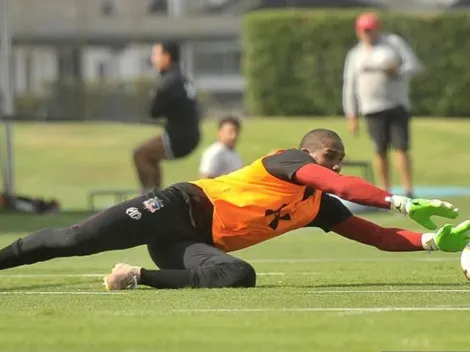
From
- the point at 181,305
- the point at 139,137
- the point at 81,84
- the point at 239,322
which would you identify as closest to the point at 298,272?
the point at 181,305

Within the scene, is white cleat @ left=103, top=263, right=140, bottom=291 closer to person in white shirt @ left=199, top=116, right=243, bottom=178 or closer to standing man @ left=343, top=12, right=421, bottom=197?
person in white shirt @ left=199, top=116, right=243, bottom=178

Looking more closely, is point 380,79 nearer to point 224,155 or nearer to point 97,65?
point 224,155

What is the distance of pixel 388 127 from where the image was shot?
61.6ft

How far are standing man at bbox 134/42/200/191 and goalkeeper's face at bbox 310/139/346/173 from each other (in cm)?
855

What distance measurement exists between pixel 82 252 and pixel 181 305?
144cm

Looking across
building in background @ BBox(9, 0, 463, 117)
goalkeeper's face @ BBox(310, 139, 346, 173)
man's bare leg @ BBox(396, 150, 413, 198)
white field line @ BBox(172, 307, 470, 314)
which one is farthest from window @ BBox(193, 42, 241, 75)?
white field line @ BBox(172, 307, 470, 314)

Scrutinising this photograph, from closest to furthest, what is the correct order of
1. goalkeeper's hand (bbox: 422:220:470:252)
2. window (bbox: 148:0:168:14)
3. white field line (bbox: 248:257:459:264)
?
goalkeeper's hand (bbox: 422:220:470:252), white field line (bbox: 248:257:459:264), window (bbox: 148:0:168:14)

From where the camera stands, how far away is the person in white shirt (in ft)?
55.8

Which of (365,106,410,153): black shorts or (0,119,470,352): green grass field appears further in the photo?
(365,106,410,153): black shorts

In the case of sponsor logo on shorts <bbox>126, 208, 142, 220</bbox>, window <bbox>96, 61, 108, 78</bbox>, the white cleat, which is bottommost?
window <bbox>96, 61, 108, 78</bbox>

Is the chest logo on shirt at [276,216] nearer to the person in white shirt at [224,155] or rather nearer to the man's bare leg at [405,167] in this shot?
the person in white shirt at [224,155]

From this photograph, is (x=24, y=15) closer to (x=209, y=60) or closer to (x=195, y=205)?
(x=209, y=60)

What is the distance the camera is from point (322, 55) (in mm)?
34531

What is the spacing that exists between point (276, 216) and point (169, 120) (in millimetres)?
8692
